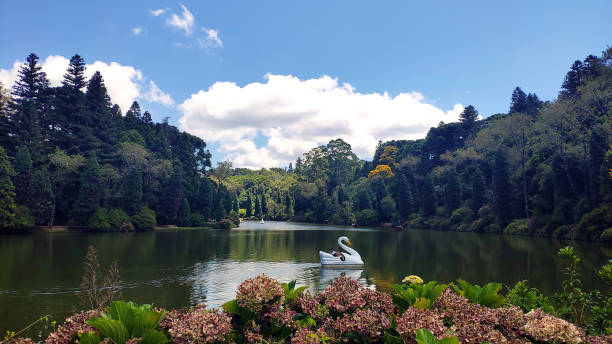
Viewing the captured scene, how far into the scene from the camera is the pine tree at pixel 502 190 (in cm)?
4112

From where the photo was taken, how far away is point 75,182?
4256cm

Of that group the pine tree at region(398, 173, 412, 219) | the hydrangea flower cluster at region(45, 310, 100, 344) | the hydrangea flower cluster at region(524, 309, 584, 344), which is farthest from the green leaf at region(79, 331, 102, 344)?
the pine tree at region(398, 173, 412, 219)

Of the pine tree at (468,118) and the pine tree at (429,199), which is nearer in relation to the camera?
the pine tree at (429,199)

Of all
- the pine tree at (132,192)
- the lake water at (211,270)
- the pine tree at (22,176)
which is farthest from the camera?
the pine tree at (132,192)

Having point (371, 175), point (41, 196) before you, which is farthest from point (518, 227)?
point (41, 196)

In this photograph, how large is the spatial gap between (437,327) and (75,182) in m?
48.8

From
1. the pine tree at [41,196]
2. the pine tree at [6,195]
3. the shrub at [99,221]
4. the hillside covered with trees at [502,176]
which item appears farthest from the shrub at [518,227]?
the pine tree at [6,195]

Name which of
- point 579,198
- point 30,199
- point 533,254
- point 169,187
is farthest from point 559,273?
point 169,187

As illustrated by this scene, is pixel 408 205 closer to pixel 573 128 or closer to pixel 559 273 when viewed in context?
pixel 573 128

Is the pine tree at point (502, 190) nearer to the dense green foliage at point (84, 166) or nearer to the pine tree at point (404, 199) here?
the pine tree at point (404, 199)

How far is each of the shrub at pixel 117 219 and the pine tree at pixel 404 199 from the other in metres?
38.7

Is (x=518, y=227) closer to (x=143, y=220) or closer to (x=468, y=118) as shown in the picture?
(x=468, y=118)

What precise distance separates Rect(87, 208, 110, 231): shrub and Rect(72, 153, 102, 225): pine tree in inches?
36.8

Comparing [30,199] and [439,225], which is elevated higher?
[30,199]
